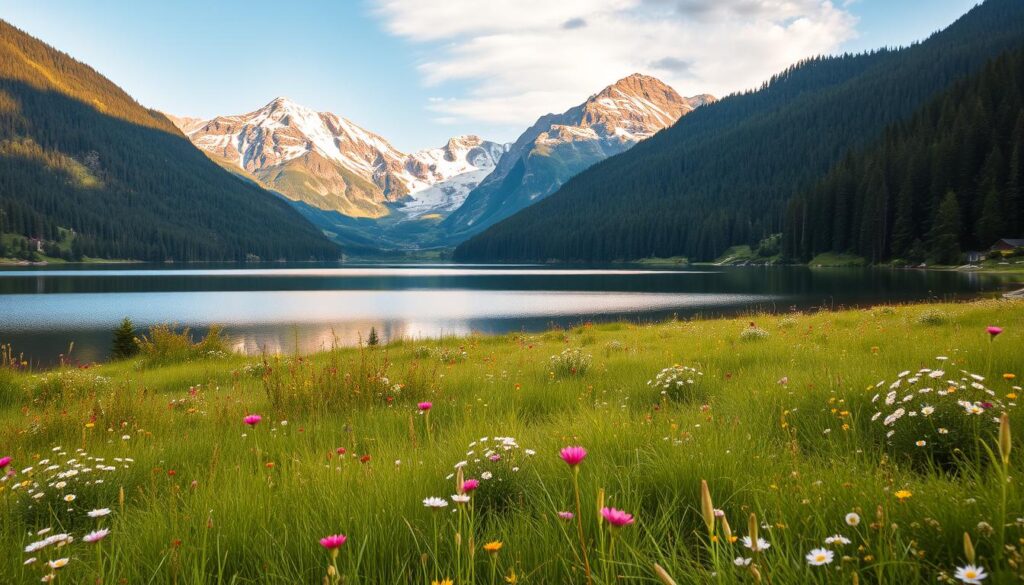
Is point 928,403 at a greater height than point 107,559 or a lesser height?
greater

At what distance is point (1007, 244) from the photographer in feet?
264

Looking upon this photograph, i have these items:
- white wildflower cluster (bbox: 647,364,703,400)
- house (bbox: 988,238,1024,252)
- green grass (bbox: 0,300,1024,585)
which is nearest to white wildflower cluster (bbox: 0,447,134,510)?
green grass (bbox: 0,300,1024,585)

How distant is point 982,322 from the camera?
49.0 feet

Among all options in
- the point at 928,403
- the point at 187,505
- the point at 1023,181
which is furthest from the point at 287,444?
the point at 1023,181

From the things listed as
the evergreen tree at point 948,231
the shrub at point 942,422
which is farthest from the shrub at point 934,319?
the evergreen tree at point 948,231

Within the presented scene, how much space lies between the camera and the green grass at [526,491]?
2494 millimetres

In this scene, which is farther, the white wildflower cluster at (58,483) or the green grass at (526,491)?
the white wildflower cluster at (58,483)

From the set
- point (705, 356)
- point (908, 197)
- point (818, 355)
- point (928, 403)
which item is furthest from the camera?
point (908, 197)

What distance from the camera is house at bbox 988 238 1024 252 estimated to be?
79.1 m

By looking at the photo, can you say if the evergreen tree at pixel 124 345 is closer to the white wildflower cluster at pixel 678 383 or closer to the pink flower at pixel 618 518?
the white wildflower cluster at pixel 678 383

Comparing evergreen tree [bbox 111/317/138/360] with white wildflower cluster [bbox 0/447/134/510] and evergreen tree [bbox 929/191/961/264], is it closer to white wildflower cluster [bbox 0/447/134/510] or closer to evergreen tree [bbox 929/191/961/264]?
white wildflower cluster [bbox 0/447/134/510]

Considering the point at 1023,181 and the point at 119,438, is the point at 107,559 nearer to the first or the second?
the point at 119,438

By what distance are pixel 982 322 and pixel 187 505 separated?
1932 cm

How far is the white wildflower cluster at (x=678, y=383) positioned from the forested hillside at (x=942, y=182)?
10425 centimetres
